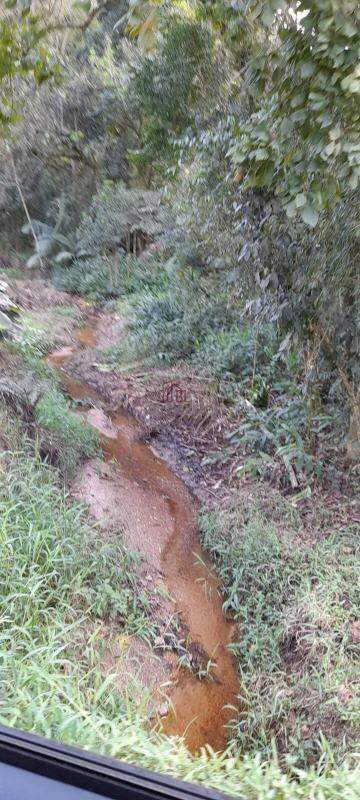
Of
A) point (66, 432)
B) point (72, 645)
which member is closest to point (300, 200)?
point (72, 645)

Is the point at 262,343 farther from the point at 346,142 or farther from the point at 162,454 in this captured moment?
the point at 346,142

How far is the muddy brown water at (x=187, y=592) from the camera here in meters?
3.49

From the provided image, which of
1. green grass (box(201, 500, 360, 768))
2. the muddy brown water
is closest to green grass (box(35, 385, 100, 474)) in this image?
the muddy brown water

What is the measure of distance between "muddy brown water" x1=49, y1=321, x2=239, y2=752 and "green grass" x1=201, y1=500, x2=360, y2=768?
0.11 m

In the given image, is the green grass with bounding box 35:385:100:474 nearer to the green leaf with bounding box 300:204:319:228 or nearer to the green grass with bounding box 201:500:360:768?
the green grass with bounding box 201:500:360:768

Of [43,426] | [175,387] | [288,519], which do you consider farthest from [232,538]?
[175,387]

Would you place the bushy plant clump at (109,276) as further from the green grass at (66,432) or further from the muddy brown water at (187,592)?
the green grass at (66,432)

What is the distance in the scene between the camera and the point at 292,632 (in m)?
3.88

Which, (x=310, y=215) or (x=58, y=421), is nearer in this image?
(x=310, y=215)

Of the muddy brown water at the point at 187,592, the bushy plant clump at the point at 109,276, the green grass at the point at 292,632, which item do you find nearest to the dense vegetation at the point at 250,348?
the green grass at the point at 292,632

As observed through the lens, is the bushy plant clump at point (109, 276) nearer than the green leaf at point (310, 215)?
No

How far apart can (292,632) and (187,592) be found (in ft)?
2.94

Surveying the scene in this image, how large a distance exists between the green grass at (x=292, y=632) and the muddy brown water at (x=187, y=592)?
11cm

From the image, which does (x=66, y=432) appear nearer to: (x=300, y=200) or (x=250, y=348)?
(x=250, y=348)
